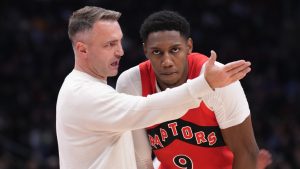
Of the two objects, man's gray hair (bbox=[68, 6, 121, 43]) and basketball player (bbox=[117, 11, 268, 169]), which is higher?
man's gray hair (bbox=[68, 6, 121, 43])

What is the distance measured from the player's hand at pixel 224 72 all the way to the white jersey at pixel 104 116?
4cm

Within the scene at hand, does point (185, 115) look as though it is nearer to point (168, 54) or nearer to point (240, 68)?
point (168, 54)

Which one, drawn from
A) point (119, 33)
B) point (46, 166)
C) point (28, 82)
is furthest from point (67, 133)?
point (28, 82)

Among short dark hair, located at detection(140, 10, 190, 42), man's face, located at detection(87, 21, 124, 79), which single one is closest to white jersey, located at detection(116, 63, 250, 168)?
short dark hair, located at detection(140, 10, 190, 42)

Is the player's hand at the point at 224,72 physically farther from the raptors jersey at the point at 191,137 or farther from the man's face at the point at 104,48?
the raptors jersey at the point at 191,137

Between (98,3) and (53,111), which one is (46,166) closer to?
(53,111)

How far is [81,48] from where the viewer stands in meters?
3.30

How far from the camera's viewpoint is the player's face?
356 centimetres

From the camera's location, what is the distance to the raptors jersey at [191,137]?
3.71m

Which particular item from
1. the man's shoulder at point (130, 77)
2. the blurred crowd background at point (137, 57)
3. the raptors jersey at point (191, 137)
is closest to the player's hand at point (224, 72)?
the raptors jersey at point (191, 137)

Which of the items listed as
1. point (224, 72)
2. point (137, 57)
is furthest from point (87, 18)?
point (137, 57)

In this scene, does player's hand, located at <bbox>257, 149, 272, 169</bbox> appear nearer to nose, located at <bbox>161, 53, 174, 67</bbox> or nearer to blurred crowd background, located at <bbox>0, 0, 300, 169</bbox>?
nose, located at <bbox>161, 53, 174, 67</bbox>

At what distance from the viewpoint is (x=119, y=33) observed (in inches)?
131

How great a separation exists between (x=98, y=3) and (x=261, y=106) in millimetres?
3096
